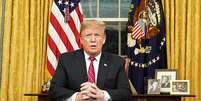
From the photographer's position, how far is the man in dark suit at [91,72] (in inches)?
99.7

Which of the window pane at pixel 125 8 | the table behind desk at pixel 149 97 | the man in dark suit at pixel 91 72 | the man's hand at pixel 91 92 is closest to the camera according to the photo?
the man's hand at pixel 91 92

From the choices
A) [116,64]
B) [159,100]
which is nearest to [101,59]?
[116,64]

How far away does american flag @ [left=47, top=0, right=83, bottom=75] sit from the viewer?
183 inches

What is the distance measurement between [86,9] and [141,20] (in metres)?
0.75

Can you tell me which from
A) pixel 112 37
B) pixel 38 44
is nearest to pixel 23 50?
pixel 38 44

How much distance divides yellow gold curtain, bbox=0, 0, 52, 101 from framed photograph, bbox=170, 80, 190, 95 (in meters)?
1.39

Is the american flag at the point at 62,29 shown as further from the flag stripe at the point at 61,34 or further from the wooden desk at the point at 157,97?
the wooden desk at the point at 157,97

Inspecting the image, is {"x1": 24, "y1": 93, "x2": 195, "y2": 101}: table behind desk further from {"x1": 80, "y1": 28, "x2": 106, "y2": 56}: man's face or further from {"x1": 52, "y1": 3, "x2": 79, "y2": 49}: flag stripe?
{"x1": 80, "y1": 28, "x2": 106, "y2": 56}: man's face

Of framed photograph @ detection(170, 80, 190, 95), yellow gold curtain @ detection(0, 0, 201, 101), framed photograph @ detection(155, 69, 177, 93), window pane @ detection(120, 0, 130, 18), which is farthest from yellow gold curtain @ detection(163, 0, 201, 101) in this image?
window pane @ detection(120, 0, 130, 18)

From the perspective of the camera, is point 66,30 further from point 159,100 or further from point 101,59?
point 101,59

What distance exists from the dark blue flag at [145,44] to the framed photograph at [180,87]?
36 cm

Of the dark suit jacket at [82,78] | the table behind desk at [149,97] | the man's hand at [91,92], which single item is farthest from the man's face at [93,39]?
the table behind desk at [149,97]

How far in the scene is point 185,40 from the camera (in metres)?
4.69

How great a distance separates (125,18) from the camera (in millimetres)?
5070
